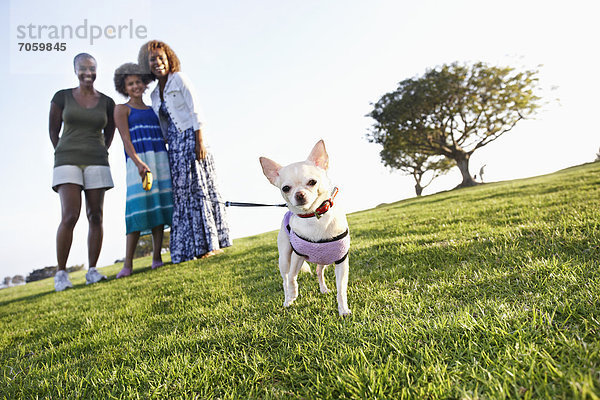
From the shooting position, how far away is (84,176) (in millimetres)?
8172

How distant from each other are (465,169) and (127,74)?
119ft

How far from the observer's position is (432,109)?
107 feet

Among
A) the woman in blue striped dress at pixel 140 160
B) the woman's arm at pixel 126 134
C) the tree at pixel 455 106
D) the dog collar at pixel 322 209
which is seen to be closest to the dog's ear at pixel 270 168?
the dog collar at pixel 322 209

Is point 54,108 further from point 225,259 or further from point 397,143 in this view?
point 397,143

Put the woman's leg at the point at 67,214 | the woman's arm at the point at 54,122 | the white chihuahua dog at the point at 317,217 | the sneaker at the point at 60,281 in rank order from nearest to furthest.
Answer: the white chihuahua dog at the point at 317,217, the woman's leg at the point at 67,214, the woman's arm at the point at 54,122, the sneaker at the point at 60,281

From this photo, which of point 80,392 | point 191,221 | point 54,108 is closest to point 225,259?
point 191,221

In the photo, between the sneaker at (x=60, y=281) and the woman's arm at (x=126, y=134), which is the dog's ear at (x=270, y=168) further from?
the sneaker at (x=60, y=281)

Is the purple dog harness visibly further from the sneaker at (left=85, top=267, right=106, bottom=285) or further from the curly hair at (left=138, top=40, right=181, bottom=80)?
the sneaker at (left=85, top=267, right=106, bottom=285)

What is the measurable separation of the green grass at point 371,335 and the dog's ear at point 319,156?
1558 mm

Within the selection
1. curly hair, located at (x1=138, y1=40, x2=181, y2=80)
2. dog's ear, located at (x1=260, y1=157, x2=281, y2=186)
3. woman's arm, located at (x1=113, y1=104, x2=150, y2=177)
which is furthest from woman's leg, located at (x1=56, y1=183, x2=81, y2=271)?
dog's ear, located at (x1=260, y1=157, x2=281, y2=186)

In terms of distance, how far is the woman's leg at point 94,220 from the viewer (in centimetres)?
827

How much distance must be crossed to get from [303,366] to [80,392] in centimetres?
184

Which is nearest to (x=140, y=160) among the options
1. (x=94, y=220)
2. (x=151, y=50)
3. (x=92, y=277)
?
(x=94, y=220)

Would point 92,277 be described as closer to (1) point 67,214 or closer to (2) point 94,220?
(2) point 94,220
